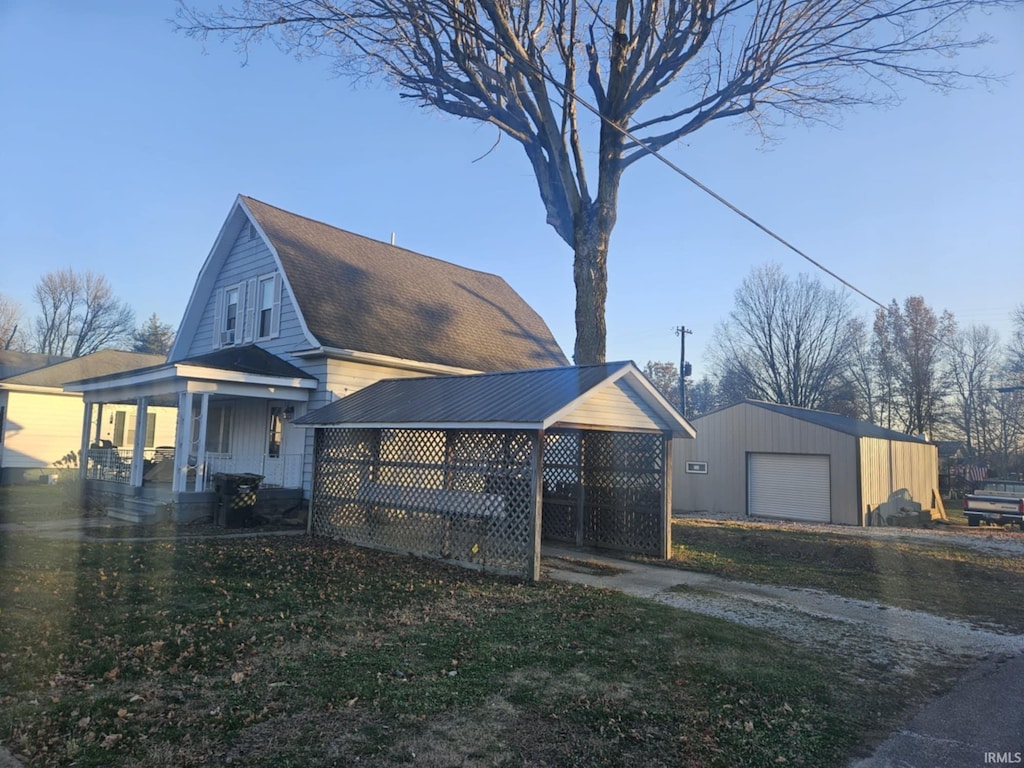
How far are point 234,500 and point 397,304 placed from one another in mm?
7213

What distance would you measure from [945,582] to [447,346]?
12.5 meters

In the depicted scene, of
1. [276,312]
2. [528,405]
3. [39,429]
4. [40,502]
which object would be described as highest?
[276,312]

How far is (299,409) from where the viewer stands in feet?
52.6

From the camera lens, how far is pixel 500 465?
9938mm

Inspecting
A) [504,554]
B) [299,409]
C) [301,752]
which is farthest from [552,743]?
[299,409]

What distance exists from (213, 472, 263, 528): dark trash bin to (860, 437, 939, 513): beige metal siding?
1787 cm

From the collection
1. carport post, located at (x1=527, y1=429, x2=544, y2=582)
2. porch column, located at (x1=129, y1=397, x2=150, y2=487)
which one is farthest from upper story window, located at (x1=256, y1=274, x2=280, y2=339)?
carport post, located at (x1=527, y1=429, x2=544, y2=582)

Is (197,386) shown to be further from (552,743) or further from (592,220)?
(552,743)

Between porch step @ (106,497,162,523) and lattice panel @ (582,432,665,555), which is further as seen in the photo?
porch step @ (106,497,162,523)

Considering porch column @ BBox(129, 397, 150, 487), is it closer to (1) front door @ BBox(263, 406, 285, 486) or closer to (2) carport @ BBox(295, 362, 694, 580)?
(1) front door @ BBox(263, 406, 285, 486)

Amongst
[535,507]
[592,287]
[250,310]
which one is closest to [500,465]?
[535,507]

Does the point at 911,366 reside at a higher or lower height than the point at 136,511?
higher

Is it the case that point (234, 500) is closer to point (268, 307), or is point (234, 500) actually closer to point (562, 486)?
point (268, 307)
